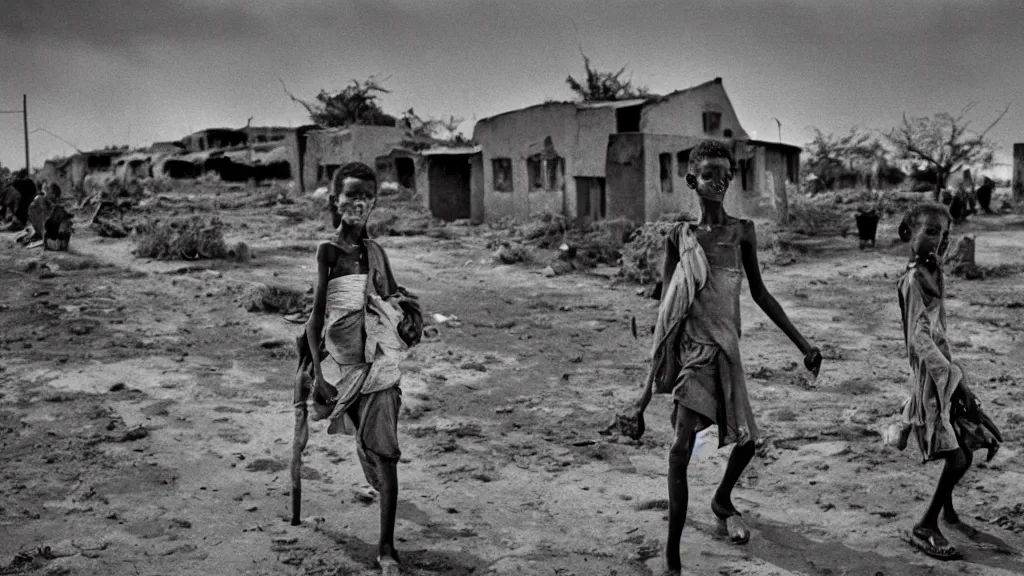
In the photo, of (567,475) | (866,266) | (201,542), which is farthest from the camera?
(866,266)

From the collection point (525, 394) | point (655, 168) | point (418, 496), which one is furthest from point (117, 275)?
point (655, 168)

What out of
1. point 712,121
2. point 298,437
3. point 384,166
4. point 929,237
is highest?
point 712,121

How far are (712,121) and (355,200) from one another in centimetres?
1991

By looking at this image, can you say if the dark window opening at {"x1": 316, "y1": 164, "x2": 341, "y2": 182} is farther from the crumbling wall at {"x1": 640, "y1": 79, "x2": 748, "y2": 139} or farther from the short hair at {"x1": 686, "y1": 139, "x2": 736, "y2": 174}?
the short hair at {"x1": 686, "y1": 139, "x2": 736, "y2": 174}

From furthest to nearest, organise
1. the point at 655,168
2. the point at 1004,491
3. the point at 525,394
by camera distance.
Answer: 1. the point at 655,168
2. the point at 525,394
3. the point at 1004,491

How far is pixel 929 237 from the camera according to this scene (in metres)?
4.04

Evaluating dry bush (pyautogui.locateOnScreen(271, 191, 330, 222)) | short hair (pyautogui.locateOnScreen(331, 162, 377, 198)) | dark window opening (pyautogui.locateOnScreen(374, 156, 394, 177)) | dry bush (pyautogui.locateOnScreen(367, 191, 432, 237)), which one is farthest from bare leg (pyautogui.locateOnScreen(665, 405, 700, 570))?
dark window opening (pyautogui.locateOnScreen(374, 156, 394, 177))

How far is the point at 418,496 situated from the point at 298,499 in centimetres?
75

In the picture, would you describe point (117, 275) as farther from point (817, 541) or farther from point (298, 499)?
point (817, 541)

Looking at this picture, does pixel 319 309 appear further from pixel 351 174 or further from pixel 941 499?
pixel 941 499

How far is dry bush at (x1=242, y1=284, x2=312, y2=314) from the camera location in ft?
34.0

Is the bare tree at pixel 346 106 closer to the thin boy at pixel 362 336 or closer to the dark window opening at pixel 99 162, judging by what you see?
the dark window opening at pixel 99 162

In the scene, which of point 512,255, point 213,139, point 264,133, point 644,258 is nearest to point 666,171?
point 512,255

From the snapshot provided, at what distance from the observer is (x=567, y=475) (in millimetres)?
5277
